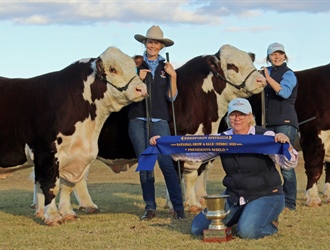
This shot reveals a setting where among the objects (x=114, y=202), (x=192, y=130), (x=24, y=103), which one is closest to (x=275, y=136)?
(x=192, y=130)

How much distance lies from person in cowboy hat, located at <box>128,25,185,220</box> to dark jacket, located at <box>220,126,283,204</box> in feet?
5.78

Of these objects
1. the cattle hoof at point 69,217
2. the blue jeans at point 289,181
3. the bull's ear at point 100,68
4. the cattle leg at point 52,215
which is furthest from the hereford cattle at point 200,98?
the cattle leg at point 52,215

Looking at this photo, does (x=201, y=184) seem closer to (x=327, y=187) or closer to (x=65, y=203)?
(x=327, y=187)

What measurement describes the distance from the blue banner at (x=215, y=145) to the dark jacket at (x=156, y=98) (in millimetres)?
1502

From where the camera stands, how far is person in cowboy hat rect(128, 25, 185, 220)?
10.0 m

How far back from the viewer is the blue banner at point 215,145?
8102 mm

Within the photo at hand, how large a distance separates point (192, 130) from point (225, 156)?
2793mm

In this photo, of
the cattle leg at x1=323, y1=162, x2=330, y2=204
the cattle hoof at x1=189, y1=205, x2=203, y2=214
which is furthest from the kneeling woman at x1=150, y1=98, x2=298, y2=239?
the cattle leg at x1=323, y1=162, x2=330, y2=204

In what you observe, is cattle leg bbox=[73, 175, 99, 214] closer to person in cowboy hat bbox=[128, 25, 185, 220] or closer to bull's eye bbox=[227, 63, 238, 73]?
person in cowboy hat bbox=[128, 25, 185, 220]

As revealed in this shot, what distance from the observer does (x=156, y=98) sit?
10281 millimetres

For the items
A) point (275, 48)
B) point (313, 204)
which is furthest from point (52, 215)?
point (313, 204)

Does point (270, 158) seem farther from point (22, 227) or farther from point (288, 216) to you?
point (22, 227)

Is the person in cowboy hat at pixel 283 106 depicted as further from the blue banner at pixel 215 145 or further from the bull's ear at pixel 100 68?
the blue banner at pixel 215 145

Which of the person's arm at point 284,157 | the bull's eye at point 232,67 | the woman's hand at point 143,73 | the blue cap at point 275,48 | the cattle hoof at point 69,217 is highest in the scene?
the blue cap at point 275,48
